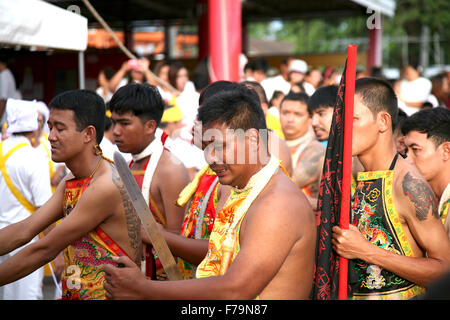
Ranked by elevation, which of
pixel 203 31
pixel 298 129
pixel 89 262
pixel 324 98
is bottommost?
pixel 89 262

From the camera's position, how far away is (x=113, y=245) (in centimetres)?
293

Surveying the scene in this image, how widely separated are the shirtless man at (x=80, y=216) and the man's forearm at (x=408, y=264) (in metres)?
1.27

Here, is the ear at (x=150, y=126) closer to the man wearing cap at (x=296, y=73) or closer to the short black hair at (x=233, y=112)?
the short black hair at (x=233, y=112)

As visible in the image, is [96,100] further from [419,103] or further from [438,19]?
[438,19]

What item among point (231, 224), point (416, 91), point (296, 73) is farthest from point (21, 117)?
point (416, 91)

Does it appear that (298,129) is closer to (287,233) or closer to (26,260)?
(26,260)

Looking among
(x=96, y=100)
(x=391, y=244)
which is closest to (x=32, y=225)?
(x=96, y=100)

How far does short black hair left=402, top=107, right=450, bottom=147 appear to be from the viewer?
3510 millimetres

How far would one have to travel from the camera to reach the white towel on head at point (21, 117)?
492 cm

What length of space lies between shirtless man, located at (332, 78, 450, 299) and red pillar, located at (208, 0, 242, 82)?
268 inches

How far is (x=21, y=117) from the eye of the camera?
5.00m

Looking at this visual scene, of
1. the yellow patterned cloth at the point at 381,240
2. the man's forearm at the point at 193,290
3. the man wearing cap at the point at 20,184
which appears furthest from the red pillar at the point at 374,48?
the man's forearm at the point at 193,290

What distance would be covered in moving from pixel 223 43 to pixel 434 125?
21.8ft
